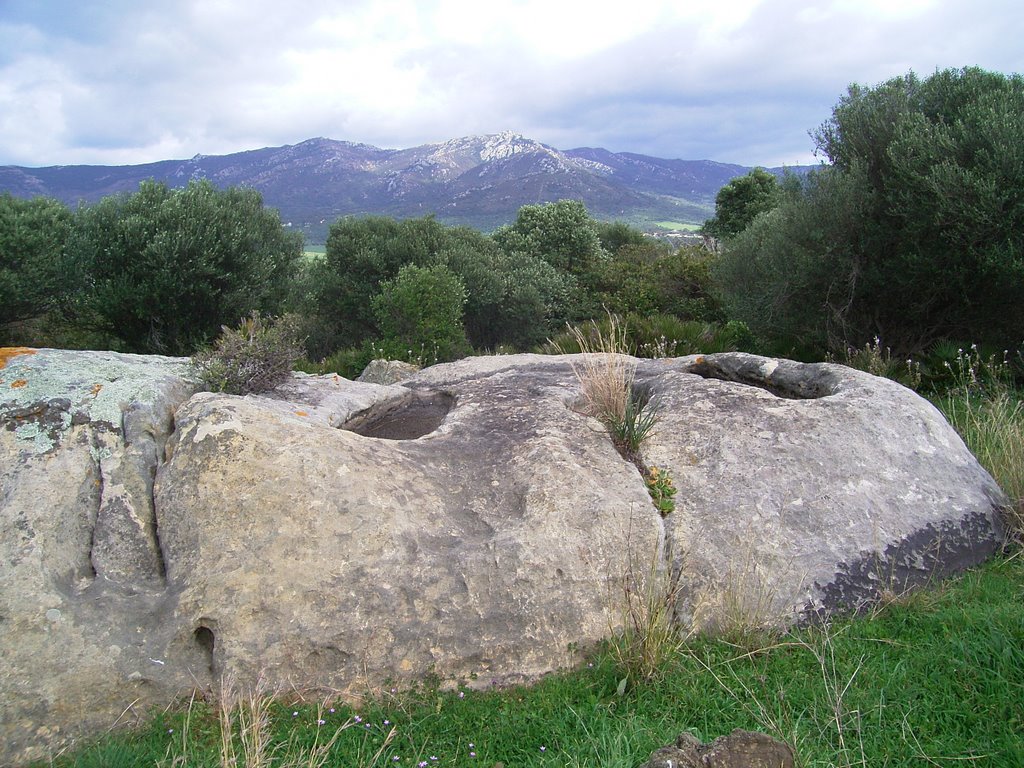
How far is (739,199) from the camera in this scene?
37031 mm

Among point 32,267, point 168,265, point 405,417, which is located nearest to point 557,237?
point 168,265

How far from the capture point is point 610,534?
4.56m

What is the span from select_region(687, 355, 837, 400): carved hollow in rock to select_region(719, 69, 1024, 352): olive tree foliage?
506 cm

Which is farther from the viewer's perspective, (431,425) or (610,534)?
(431,425)

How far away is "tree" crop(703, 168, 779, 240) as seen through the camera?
117 ft

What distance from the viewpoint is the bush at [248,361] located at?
5898 millimetres

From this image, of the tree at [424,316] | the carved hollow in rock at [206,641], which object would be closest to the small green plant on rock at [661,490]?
the carved hollow in rock at [206,641]

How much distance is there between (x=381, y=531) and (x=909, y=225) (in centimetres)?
1034

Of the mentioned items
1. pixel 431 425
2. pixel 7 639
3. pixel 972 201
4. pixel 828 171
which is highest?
pixel 828 171

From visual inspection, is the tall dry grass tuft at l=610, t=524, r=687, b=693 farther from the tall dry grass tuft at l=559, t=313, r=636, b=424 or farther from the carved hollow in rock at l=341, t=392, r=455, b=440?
the carved hollow in rock at l=341, t=392, r=455, b=440

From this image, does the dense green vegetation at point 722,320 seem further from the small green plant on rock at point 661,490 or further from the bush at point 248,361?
the small green plant on rock at point 661,490

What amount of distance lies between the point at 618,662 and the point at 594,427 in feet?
7.15

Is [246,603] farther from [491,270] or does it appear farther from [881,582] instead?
[491,270]

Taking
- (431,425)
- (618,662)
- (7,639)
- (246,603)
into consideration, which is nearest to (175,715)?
(246,603)
